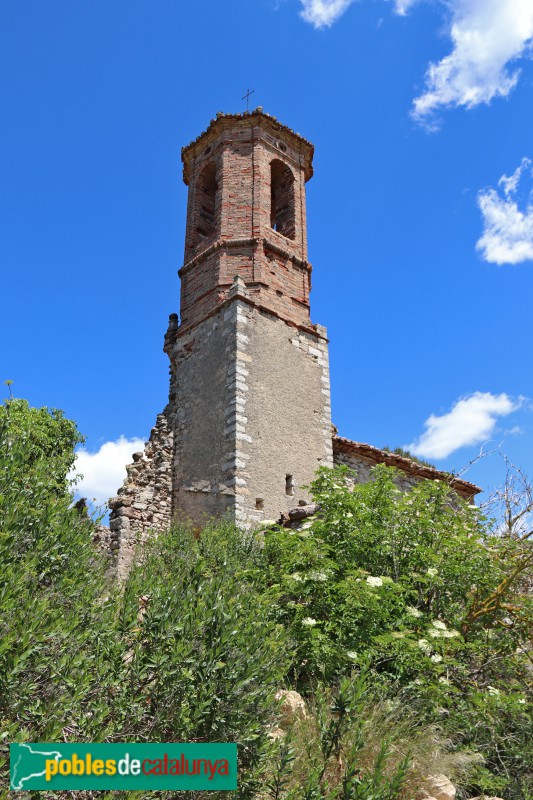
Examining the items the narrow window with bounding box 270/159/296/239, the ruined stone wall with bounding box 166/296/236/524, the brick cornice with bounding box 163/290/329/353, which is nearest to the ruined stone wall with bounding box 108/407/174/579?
the ruined stone wall with bounding box 166/296/236/524

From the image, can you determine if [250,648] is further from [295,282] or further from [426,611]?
[295,282]


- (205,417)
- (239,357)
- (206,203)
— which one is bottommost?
(205,417)

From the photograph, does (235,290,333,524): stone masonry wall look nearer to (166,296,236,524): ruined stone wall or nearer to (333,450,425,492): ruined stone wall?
(166,296,236,524): ruined stone wall

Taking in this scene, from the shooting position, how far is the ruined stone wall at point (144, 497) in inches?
409

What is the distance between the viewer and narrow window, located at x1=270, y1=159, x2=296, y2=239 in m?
13.7

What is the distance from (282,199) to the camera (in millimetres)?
14156

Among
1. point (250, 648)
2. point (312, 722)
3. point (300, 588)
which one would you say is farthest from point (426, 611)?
point (250, 648)

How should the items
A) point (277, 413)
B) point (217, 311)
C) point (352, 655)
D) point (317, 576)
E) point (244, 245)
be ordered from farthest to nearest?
point (244, 245) < point (217, 311) < point (277, 413) < point (317, 576) < point (352, 655)

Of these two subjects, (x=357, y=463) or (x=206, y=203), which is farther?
(x=206, y=203)

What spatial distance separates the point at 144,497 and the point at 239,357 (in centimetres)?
325

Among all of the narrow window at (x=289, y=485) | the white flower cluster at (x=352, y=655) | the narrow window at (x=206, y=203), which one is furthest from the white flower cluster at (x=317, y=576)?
the narrow window at (x=206, y=203)

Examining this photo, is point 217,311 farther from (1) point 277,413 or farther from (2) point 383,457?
(2) point 383,457

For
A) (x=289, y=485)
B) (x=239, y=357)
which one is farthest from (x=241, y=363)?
(x=289, y=485)

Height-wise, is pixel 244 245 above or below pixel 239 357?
above
